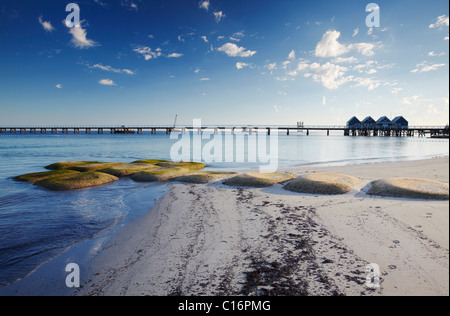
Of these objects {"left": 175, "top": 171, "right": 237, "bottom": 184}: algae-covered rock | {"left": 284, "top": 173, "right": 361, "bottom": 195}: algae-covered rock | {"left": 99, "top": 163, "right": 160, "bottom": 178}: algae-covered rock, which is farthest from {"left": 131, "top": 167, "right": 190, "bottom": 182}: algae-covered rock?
{"left": 284, "top": 173, "right": 361, "bottom": 195}: algae-covered rock

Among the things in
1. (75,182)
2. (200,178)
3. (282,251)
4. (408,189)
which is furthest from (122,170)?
(408,189)

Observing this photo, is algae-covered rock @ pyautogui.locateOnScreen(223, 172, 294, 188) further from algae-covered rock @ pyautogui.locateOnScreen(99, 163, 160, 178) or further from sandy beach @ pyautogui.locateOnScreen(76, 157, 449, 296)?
algae-covered rock @ pyautogui.locateOnScreen(99, 163, 160, 178)

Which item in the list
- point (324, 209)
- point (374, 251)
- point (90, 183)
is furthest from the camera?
point (90, 183)

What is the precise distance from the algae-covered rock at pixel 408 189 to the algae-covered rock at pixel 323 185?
1.32m

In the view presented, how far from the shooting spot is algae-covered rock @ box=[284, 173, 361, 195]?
39.0 feet

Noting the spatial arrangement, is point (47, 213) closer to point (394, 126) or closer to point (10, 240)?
point (10, 240)

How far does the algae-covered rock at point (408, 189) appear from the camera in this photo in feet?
27.7

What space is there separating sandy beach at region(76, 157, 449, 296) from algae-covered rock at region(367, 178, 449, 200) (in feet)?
1.38

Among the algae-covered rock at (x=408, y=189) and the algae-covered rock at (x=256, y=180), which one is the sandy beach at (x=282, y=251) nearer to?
the algae-covered rock at (x=408, y=189)

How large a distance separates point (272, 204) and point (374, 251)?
5.17m

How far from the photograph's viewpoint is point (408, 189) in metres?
9.59

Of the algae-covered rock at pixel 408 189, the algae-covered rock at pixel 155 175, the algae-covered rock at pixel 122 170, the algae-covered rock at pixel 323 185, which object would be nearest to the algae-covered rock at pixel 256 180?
the algae-covered rock at pixel 323 185
